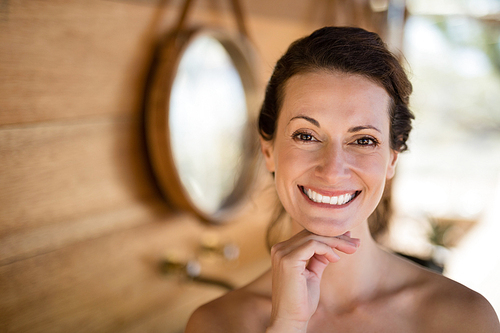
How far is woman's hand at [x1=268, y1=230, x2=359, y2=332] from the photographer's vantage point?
2.55 feet

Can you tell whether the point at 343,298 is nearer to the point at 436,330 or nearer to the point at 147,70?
the point at 436,330

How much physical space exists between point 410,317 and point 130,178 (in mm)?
792

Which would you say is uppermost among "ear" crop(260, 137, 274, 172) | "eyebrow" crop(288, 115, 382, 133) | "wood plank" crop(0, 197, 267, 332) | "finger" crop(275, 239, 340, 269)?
"eyebrow" crop(288, 115, 382, 133)

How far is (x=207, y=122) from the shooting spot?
1.37 meters

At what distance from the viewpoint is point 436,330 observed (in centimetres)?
88

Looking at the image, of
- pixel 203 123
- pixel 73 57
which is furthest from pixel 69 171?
pixel 203 123

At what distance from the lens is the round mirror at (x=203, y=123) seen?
1.17 metres

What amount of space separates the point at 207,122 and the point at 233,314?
66cm

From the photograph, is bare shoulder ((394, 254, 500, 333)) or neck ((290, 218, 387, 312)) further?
neck ((290, 218, 387, 312))

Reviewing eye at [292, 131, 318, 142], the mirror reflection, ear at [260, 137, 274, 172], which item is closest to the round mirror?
the mirror reflection

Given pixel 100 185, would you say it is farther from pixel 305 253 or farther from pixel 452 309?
pixel 452 309

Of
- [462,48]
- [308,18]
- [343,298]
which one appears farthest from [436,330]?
[462,48]

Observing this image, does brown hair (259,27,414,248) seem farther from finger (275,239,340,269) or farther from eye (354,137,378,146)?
finger (275,239,340,269)

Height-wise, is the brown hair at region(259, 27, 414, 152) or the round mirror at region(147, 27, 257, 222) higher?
the brown hair at region(259, 27, 414, 152)
